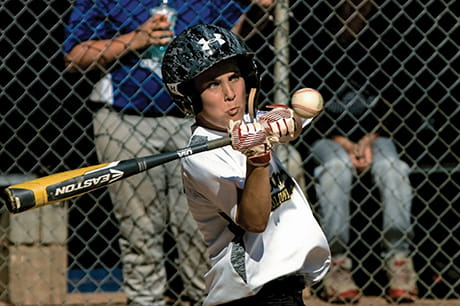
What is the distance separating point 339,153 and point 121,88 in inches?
45.6

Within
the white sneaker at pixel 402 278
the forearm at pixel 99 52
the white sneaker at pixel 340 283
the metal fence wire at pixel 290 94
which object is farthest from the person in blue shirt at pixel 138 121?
the white sneaker at pixel 402 278

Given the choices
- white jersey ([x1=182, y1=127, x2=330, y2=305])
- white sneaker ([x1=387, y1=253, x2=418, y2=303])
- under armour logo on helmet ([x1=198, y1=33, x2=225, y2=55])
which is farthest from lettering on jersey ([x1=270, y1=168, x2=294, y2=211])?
white sneaker ([x1=387, y1=253, x2=418, y2=303])

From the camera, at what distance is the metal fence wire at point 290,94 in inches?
160

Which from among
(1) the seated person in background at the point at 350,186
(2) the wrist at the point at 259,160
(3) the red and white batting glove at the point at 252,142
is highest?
(3) the red and white batting glove at the point at 252,142

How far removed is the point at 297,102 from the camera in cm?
257

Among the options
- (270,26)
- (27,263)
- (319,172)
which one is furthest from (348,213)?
(27,263)

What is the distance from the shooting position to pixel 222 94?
2.56m

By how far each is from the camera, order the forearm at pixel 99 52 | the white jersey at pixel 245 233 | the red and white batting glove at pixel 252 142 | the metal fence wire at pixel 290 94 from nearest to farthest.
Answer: the red and white batting glove at pixel 252 142 < the white jersey at pixel 245 233 < the forearm at pixel 99 52 < the metal fence wire at pixel 290 94

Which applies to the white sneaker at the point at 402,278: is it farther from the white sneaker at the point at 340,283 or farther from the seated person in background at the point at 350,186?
the white sneaker at the point at 340,283

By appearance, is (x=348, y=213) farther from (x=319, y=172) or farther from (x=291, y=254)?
(x=291, y=254)

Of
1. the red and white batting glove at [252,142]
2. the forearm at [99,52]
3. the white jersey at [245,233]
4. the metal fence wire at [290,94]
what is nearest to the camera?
the red and white batting glove at [252,142]

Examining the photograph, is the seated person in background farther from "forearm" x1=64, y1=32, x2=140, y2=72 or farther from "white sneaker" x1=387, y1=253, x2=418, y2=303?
"forearm" x1=64, y1=32, x2=140, y2=72

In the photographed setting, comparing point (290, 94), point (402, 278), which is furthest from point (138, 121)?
point (402, 278)

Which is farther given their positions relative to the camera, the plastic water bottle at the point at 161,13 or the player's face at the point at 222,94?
the plastic water bottle at the point at 161,13
